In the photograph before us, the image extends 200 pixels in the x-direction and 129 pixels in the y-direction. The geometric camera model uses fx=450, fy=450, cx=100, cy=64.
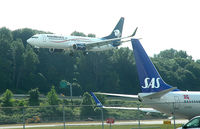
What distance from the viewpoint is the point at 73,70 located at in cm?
12625

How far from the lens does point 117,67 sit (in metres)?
128

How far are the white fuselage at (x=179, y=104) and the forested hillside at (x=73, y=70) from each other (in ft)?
261

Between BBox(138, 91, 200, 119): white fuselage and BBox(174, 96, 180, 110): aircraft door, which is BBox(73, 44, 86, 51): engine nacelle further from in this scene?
BBox(174, 96, 180, 110): aircraft door

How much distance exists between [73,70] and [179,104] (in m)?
96.1

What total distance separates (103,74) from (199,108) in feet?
300

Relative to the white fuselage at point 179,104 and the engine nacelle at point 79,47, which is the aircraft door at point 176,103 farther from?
the engine nacelle at point 79,47

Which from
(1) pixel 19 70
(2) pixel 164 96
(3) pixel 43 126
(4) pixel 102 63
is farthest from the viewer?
(4) pixel 102 63

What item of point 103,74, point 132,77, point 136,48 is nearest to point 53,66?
point 103,74

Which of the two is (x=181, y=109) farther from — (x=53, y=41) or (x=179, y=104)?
(x=53, y=41)

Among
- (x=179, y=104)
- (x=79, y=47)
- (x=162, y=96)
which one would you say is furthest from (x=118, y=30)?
(x=162, y=96)

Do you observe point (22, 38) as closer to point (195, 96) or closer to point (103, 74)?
point (103, 74)

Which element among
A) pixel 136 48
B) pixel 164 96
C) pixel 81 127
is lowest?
pixel 81 127

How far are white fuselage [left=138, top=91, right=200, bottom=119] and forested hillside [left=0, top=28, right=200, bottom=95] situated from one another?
79539 mm

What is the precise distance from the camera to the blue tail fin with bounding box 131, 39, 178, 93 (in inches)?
1245
